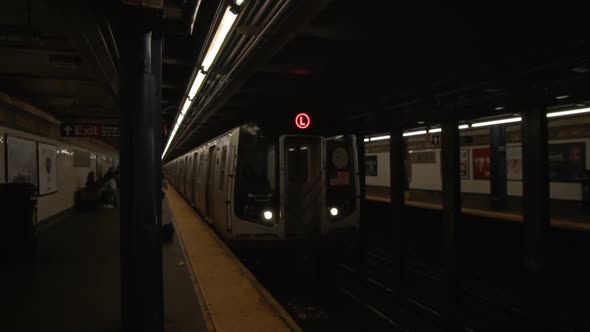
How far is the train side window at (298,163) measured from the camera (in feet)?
18.4

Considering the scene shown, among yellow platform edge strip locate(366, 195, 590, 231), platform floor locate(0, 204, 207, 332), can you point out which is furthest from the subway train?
yellow platform edge strip locate(366, 195, 590, 231)

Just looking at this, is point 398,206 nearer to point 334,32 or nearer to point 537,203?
point 537,203

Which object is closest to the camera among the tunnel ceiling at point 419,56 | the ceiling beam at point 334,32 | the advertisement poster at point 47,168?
the tunnel ceiling at point 419,56

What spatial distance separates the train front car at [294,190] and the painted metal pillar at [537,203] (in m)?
2.16

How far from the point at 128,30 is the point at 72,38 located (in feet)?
4.87

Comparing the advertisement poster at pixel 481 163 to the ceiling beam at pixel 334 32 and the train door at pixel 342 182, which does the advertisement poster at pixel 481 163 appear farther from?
the ceiling beam at pixel 334 32

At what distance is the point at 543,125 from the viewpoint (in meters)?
4.23

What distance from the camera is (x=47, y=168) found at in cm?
758

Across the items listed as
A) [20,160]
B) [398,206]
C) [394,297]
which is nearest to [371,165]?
[398,206]

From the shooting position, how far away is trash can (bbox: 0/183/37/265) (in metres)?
4.68

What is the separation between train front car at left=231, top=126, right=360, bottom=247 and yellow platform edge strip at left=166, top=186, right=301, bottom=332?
0.54 m

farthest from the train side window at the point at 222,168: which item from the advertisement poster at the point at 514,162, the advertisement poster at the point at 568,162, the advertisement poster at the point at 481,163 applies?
the advertisement poster at the point at 481,163

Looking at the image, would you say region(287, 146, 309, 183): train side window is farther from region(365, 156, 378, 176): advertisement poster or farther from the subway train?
region(365, 156, 378, 176): advertisement poster

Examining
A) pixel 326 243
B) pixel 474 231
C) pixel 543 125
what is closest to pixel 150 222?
pixel 326 243
